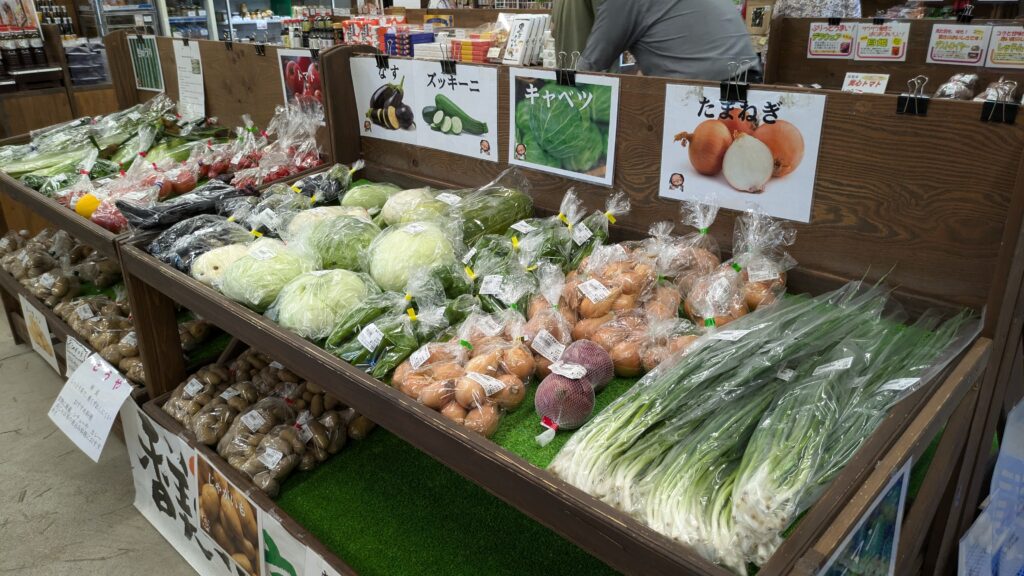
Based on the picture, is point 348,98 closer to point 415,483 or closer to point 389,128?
point 389,128

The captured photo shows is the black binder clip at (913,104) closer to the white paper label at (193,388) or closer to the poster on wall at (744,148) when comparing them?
the poster on wall at (744,148)

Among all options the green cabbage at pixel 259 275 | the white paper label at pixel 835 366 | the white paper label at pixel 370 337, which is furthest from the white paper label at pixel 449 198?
the white paper label at pixel 835 366

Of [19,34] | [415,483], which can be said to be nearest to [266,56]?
[415,483]

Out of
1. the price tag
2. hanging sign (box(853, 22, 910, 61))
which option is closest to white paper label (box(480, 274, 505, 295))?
the price tag

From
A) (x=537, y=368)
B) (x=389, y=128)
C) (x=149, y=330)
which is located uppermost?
(x=389, y=128)

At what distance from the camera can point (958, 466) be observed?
136cm

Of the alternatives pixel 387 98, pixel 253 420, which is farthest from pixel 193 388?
pixel 387 98

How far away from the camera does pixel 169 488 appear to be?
2.21 metres

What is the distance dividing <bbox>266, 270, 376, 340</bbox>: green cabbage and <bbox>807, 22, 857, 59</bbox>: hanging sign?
3161mm

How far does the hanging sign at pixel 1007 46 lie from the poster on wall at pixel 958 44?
0.04 m

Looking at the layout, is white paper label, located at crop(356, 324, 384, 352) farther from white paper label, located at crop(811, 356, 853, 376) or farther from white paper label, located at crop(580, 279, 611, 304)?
white paper label, located at crop(811, 356, 853, 376)

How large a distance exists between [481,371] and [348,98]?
154 centimetres

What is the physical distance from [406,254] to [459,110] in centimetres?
62

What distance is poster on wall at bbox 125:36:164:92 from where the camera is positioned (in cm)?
349
